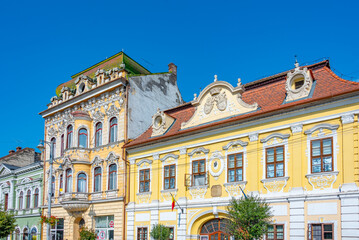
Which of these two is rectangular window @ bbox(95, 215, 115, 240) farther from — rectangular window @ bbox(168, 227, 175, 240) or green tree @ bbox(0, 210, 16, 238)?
green tree @ bbox(0, 210, 16, 238)

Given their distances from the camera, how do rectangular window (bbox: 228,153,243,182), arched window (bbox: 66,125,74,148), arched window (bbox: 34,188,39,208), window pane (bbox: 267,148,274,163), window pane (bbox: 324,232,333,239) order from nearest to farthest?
window pane (bbox: 324,232,333,239) → window pane (bbox: 267,148,274,163) → rectangular window (bbox: 228,153,243,182) → arched window (bbox: 66,125,74,148) → arched window (bbox: 34,188,39,208)

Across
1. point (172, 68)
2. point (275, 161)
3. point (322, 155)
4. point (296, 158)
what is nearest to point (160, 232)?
point (275, 161)

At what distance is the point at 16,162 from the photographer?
5147cm

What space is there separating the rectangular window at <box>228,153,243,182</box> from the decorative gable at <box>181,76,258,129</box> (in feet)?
8.28

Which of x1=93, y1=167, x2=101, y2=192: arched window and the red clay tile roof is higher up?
the red clay tile roof

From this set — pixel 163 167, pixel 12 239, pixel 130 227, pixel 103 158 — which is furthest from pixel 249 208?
pixel 12 239

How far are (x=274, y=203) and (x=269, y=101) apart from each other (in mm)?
5691

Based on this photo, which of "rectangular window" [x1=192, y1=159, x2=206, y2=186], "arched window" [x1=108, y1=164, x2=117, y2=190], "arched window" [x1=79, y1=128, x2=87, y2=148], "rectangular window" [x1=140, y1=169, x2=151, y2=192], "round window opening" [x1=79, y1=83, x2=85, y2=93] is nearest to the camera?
"rectangular window" [x1=192, y1=159, x2=206, y2=186]

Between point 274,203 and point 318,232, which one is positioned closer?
point 318,232

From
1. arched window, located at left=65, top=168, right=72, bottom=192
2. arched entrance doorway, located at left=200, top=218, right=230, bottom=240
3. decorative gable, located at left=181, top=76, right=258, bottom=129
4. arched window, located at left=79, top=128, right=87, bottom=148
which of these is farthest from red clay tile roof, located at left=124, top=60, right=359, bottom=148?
arched window, located at left=65, top=168, right=72, bottom=192

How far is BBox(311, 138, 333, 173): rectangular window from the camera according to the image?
2014 centimetres

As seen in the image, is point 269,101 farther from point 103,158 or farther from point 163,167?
point 103,158

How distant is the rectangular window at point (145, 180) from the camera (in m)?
28.9

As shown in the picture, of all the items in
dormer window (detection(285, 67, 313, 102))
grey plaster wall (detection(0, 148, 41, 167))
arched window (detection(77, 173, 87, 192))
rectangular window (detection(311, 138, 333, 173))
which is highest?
dormer window (detection(285, 67, 313, 102))
